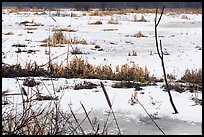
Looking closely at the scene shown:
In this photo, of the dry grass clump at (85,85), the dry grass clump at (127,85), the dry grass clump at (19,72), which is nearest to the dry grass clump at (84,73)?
the dry grass clump at (19,72)

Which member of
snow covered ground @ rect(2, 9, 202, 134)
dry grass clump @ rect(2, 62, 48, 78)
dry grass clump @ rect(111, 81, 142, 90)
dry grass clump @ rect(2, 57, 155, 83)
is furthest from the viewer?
dry grass clump @ rect(2, 57, 155, 83)

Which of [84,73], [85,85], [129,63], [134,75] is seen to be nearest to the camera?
[85,85]

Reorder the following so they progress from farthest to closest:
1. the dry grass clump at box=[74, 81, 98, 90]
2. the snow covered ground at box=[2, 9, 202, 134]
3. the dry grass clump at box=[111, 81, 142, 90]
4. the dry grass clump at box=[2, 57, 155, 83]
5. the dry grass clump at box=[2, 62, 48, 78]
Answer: the dry grass clump at box=[2, 57, 155, 83], the dry grass clump at box=[2, 62, 48, 78], the dry grass clump at box=[111, 81, 142, 90], the dry grass clump at box=[74, 81, 98, 90], the snow covered ground at box=[2, 9, 202, 134]

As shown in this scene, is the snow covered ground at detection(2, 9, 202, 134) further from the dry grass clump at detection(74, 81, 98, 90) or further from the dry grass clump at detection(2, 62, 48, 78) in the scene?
the dry grass clump at detection(2, 62, 48, 78)

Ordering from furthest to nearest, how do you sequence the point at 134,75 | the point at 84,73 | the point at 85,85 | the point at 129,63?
the point at 129,63
the point at 84,73
the point at 134,75
the point at 85,85

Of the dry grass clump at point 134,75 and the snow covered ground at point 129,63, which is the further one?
the dry grass clump at point 134,75

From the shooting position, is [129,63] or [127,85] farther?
[129,63]

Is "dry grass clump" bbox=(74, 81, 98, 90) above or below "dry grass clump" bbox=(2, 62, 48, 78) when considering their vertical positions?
below

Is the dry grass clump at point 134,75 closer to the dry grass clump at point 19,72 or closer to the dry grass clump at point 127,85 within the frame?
the dry grass clump at point 127,85

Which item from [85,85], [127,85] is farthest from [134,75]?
[85,85]

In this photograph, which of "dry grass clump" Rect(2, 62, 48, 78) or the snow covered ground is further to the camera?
"dry grass clump" Rect(2, 62, 48, 78)

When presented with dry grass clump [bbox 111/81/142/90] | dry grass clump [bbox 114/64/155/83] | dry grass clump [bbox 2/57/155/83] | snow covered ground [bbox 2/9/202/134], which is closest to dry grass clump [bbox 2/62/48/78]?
dry grass clump [bbox 2/57/155/83]

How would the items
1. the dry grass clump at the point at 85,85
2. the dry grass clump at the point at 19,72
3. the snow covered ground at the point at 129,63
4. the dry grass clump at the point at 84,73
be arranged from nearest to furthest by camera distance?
1. the snow covered ground at the point at 129,63
2. the dry grass clump at the point at 85,85
3. the dry grass clump at the point at 19,72
4. the dry grass clump at the point at 84,73

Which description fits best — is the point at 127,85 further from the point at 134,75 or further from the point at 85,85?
the point at 134,75
